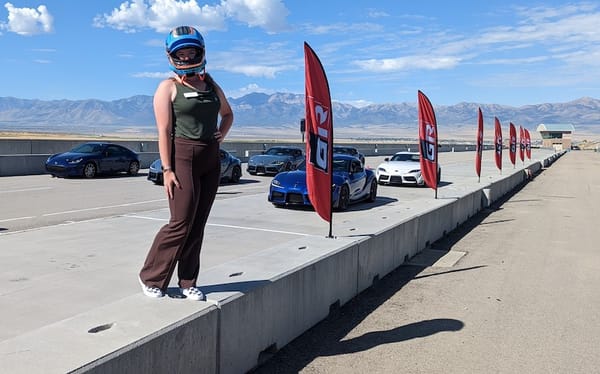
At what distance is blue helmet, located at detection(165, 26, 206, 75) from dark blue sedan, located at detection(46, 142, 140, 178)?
689 inches

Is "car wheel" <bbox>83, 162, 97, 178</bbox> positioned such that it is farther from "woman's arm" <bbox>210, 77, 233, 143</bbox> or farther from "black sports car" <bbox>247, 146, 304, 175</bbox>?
"woman's arm" <bbox>210, 77, 233, 143</bbox>

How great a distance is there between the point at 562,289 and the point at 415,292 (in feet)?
6.61

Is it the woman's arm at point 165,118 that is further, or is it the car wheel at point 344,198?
the car wheel at point 344,198

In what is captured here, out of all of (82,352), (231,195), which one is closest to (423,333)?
(82,352)

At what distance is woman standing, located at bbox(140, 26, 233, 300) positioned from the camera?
3797 mm

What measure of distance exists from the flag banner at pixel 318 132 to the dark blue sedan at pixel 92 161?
14747 millimetres

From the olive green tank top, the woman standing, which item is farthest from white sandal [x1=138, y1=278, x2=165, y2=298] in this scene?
the olive green tank top

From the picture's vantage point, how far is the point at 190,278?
412cm

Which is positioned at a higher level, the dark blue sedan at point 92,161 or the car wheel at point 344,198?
the dark blue sedan at point 92,161

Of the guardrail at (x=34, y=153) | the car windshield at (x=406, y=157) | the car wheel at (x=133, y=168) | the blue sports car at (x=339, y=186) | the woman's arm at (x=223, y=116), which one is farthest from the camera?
the car wheel at (x=133, y=168)

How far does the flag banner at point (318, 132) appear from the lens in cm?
731

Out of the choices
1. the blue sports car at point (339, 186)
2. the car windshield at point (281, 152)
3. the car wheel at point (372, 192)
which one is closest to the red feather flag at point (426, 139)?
the blue sports car at point (339, 186)

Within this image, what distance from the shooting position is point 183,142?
12.6ft

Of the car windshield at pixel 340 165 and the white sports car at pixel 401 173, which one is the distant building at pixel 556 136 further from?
the car windshield at pixel 340 165
